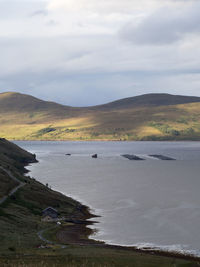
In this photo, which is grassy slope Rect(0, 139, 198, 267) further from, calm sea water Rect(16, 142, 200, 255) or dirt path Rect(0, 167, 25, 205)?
calm sea water Rect(16, 142, 200, 255)

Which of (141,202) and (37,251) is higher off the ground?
(37,251)

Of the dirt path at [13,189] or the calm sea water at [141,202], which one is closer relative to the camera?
the calm sea water at [141,202]

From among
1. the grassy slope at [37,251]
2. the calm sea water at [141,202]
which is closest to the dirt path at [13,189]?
the grassy slope at [37,251]

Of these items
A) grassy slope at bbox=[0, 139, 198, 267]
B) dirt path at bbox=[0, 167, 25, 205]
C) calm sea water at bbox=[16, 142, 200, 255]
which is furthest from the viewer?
dirt path at bbox=[0, 167, 25, 205]

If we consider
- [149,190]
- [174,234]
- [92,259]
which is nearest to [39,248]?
[92,259]

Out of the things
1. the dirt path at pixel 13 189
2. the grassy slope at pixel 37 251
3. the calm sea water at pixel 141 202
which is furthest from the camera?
the dirt path at pixel 13 189

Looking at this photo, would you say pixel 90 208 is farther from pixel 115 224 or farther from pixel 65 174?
pixel 65 174

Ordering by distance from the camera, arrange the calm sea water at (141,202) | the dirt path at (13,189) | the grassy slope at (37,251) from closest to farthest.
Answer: the grassy slope at (37,251)
the calm sea water at (141,202)
the dirt path at (13,189)

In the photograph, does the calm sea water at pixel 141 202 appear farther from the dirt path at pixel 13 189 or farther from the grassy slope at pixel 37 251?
the dirt path at pixel 13 189

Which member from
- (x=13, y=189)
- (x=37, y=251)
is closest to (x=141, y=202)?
(x=13, y=189)

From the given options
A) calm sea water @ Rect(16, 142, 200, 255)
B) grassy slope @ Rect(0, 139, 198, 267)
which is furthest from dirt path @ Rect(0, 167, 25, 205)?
calm sea water @ Rect(16, 142, 200, 255)

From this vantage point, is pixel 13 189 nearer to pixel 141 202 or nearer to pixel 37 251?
pixel 141 202

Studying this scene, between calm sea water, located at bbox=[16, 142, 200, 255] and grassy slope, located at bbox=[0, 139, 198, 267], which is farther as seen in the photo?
calm sea water, located at bbox=[16, 142, 200, 255]

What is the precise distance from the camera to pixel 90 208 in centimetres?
11131
